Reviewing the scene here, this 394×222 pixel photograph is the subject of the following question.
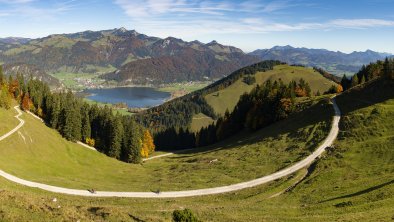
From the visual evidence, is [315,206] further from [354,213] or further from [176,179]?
[176,179]

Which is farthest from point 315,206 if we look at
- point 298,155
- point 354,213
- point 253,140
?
point 253,140

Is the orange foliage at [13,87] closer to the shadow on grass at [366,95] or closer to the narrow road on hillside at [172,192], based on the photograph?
the narrow road on hillside at [172,192]

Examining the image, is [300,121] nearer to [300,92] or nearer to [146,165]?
[300,92]

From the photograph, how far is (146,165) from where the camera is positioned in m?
118

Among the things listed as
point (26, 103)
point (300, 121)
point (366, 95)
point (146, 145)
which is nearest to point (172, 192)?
point (300, 121)

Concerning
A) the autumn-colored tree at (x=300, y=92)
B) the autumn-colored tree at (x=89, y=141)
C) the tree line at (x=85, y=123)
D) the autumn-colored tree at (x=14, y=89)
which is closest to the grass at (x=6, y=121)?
the tree line at (x=85, y=123)

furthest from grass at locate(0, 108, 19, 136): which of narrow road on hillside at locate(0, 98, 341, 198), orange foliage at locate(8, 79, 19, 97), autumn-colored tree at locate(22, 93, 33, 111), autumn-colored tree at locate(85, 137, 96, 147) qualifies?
narrow road on hillside at locate(0, 98, 341, 198)

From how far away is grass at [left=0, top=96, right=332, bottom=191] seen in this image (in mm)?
77375

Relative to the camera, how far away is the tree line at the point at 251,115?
13375cm

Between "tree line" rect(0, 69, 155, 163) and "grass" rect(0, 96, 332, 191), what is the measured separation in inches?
240

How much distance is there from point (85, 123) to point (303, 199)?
89.7 metres

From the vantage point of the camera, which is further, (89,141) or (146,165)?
(89,141)

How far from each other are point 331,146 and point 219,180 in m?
29.1

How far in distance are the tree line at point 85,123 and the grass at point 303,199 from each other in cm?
5369
